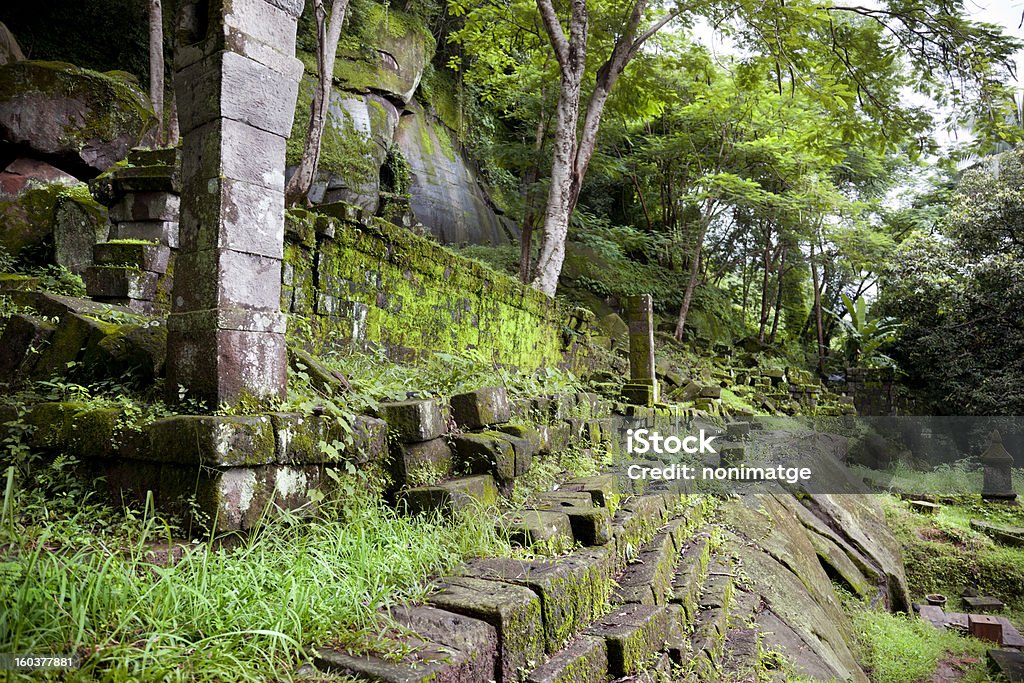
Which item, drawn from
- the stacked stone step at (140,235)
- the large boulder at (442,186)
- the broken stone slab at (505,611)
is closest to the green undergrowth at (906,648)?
the broken stone slab at (505,611)

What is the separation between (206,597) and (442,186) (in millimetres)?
13793

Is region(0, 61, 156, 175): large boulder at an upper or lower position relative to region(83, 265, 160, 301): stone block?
upper

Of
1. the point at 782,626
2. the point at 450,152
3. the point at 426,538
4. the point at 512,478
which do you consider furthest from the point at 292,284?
the point at 450,152

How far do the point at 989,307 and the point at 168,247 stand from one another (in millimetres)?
18917

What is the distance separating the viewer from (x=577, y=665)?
2412 mm

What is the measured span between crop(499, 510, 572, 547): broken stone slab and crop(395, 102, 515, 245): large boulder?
1137 centimetres

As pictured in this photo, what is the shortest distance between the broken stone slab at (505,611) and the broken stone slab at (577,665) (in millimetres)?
60

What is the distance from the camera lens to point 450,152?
16172 millimetres

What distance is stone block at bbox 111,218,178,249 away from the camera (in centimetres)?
527

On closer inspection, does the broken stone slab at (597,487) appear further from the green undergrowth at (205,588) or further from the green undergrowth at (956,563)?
the green undergrowth at (956,563)

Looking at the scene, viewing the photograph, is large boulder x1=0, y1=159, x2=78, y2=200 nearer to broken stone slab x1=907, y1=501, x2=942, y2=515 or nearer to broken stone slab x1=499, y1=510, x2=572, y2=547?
broken stone slab x1=499, y1=510, x2=572, y2=547

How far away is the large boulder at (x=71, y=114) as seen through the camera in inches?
286

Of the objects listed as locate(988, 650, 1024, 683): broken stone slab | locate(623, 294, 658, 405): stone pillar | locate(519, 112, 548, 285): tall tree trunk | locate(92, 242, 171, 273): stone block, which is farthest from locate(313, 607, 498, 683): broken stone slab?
locate(519, 112, 548, 285): tall tree trunk

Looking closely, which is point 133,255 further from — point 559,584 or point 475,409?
point 559,584
